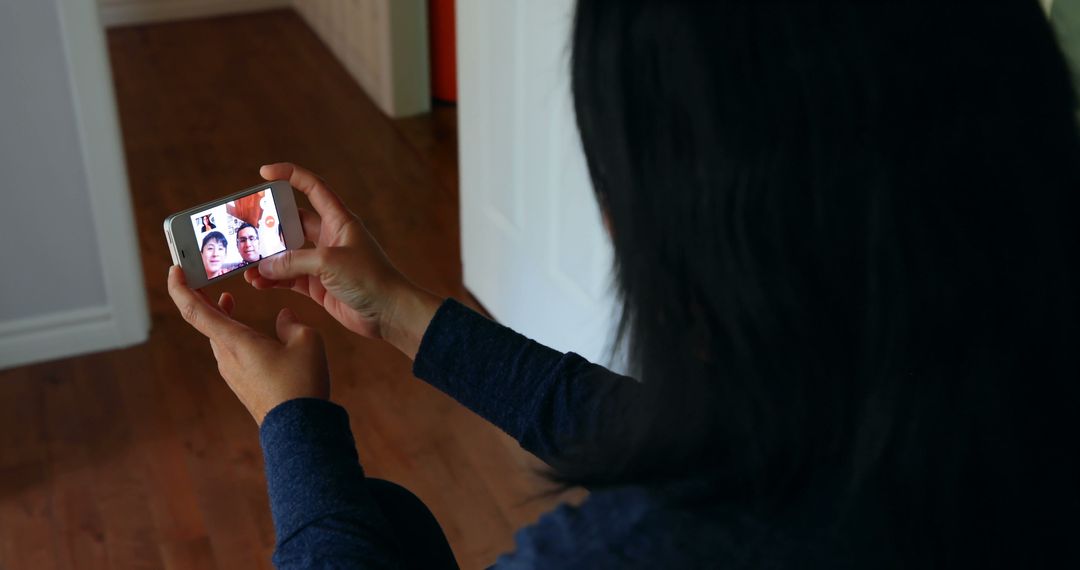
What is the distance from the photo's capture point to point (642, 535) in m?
0.68

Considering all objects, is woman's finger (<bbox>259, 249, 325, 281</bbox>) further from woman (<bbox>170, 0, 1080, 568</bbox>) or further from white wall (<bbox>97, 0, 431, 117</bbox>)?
white wall (<bbox>97, 0, 431, 117</bbox>)

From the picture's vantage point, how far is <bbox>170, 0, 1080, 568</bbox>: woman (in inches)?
22.7

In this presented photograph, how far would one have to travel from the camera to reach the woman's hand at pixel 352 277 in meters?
1.10

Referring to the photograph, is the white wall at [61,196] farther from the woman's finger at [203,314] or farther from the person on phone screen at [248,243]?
the woman's finger at [203,314]

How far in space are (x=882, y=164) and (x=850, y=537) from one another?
0.22m

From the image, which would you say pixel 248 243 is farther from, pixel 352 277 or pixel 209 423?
pixel 209 423

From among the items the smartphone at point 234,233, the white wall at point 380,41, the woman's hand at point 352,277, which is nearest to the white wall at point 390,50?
the white wall at point 380,41

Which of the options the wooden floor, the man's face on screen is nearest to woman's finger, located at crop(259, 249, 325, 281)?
the man's face on screen

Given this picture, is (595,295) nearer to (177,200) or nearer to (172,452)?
(172,452)

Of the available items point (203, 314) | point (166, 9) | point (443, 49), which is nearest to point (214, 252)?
point (203, 314)

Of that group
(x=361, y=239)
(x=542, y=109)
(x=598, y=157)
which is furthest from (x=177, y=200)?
(x=598, y=157)

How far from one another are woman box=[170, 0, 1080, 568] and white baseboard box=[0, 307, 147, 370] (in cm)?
161

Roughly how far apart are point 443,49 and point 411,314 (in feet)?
7.09

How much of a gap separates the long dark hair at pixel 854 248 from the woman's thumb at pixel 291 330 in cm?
42
